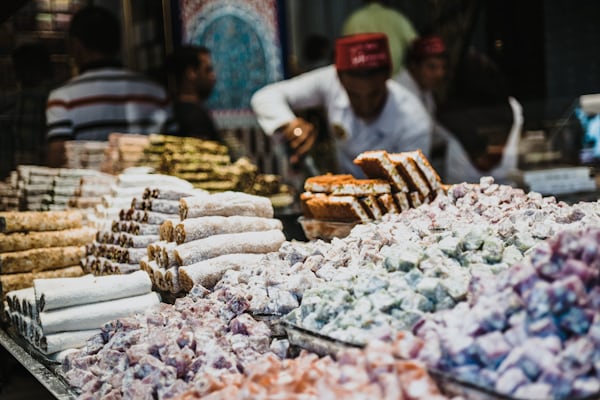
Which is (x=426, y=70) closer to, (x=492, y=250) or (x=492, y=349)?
(x=492, y=250)

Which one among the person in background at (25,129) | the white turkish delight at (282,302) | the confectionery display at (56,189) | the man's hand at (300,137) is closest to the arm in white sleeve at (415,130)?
the man's hand at (300,137)

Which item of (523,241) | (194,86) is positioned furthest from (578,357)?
(194,86)

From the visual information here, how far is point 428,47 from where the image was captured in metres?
4.94

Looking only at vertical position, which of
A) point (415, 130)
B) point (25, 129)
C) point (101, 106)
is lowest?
point (415, 130)

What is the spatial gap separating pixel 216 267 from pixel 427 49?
10.4 feet

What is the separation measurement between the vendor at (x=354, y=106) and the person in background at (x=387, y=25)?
73cm

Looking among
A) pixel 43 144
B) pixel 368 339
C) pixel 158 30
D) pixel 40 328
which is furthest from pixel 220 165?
pixel 158 30

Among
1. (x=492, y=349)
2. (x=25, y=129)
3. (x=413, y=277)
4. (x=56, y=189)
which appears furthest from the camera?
(x=25, y=129)

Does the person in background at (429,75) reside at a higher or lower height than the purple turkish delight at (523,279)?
higher

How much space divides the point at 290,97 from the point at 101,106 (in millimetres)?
1246

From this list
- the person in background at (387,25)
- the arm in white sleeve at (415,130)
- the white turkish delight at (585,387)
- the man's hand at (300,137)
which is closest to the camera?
the white turkish delight at (585,387)

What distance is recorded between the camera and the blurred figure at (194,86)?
16.3ft

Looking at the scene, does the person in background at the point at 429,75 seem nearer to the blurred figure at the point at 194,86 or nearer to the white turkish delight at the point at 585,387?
the blurred figure at the point at 194,86

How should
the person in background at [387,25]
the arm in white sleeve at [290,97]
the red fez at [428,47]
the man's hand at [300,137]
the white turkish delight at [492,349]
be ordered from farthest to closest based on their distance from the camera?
the person in background at [387,25] → the red fez at [428,47] → the arm in white sleeve at [290,97] → the man's hand at [300,137] → the white turkish delight at [492,349]
